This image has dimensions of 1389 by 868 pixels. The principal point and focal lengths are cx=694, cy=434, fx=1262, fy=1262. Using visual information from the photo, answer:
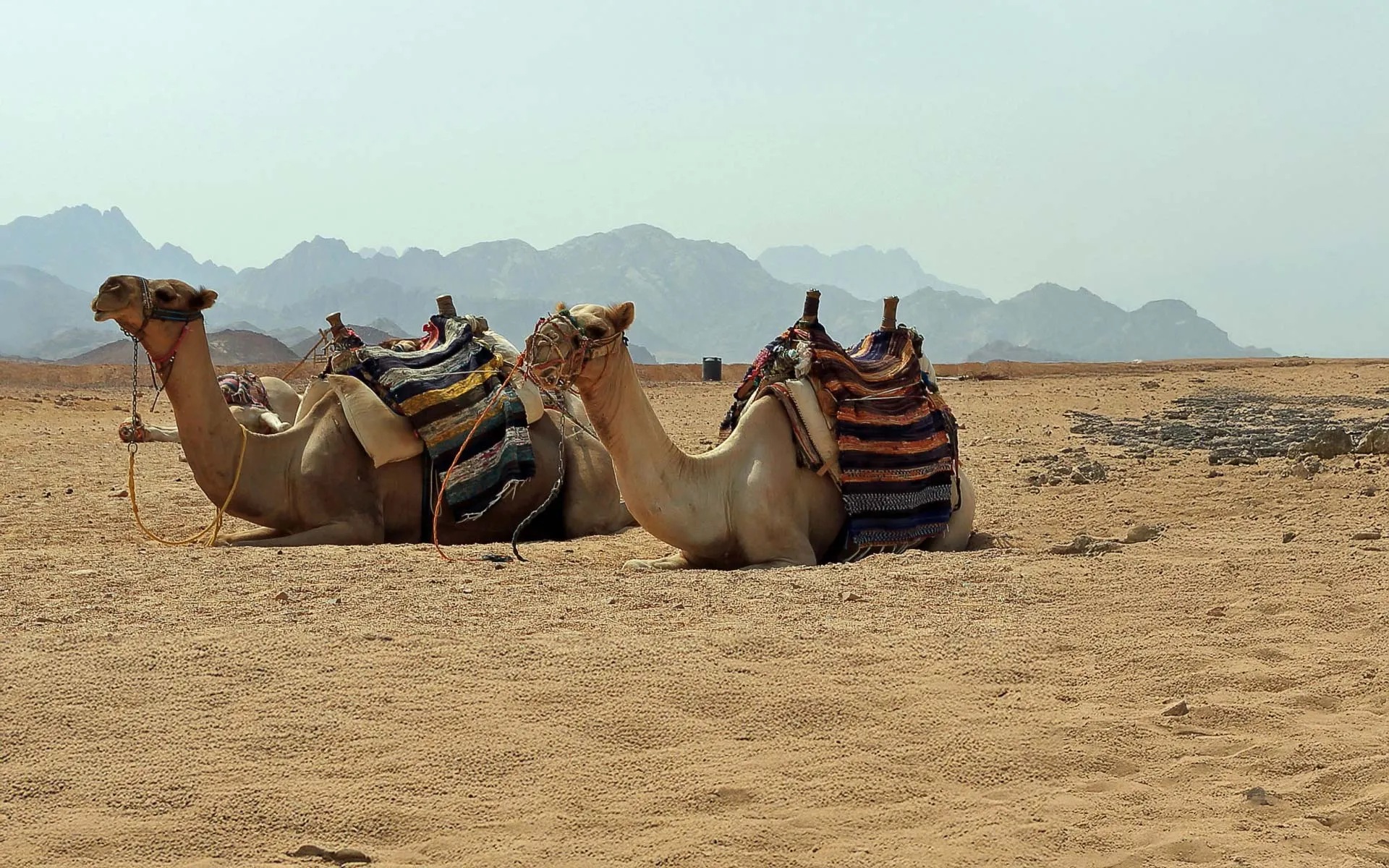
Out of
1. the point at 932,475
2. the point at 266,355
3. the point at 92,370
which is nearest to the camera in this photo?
the point at 932,475

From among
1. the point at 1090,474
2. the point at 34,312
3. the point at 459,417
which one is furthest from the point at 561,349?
the point at 34,312

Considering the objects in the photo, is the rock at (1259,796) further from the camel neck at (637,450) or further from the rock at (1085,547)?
the camel neck at (637,450)

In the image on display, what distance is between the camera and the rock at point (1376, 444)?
36.9ft

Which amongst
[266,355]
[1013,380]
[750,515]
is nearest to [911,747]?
[750,515]

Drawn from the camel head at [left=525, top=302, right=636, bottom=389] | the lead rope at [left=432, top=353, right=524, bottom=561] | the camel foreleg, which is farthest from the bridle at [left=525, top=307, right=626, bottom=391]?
the camel foreleg

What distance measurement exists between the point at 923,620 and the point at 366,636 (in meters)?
2.33

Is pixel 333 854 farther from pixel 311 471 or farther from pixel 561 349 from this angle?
pixel 311 471

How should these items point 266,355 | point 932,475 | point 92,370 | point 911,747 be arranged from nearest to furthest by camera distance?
point 911,747, point 932,475, point 92,370, point 266,355

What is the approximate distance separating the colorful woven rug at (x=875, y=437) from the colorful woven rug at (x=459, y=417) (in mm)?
1582

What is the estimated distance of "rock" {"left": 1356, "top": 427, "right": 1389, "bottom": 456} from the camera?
11.2 m

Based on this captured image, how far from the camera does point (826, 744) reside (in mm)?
3973

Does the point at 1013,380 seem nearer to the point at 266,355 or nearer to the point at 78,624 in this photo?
the point at 78,624

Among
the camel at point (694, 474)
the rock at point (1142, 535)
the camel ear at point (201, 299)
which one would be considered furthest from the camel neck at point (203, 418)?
the rock at point (1142, 535)

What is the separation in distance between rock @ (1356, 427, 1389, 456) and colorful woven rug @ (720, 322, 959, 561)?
5.09m
